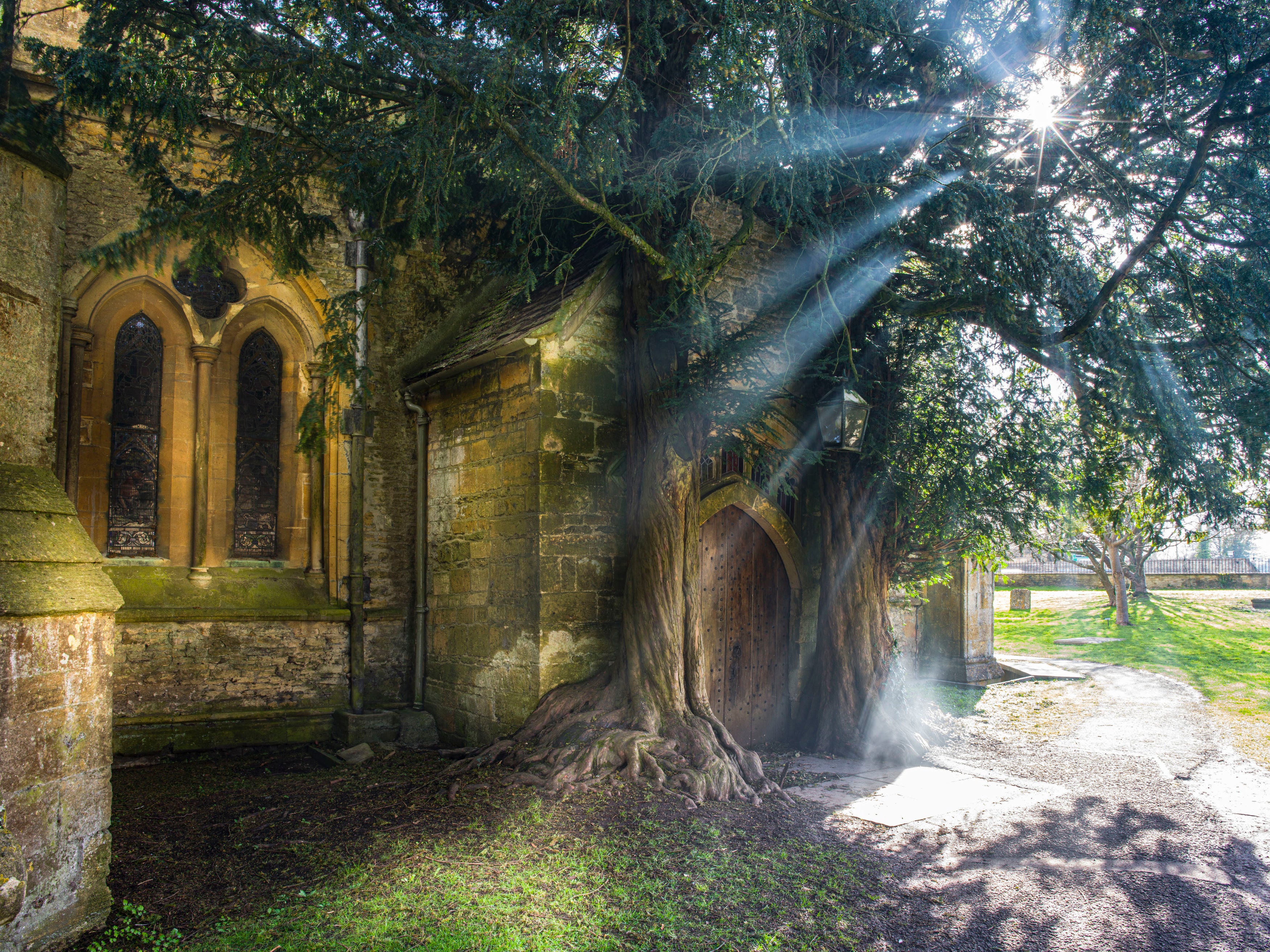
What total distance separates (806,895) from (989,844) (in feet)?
5.80

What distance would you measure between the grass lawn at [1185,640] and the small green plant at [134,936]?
361 inches

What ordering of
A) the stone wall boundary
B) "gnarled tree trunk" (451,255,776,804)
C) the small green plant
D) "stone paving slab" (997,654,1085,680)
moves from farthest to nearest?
the stone wall boundary < "stone paving slab" (997,654,1085,680) < "gnarled tree trunk" (451,255,776,804) < the small green plant

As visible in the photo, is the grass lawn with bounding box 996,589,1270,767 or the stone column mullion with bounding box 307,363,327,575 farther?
the grass lawn with bounding box 996,589,1270,767

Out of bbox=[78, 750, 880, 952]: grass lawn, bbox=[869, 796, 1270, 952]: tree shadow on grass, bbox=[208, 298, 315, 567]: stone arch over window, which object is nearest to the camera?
bbox=[78, 750, 880, 952]: grass lawn

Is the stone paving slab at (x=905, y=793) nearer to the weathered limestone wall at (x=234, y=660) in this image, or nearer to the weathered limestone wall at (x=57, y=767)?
the weathered limestone wall at (x=234, y=660)

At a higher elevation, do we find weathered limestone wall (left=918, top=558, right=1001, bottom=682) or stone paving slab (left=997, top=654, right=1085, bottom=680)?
weathered limestone wall (left=918, top=558, right=1001, bottom=682)

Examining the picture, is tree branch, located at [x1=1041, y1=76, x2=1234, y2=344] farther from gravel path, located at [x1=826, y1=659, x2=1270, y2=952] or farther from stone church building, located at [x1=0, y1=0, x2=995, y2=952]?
gravel path, located at [x1=826, y1=659, x2=1270, y2=952]

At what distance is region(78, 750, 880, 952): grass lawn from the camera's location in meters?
3.75

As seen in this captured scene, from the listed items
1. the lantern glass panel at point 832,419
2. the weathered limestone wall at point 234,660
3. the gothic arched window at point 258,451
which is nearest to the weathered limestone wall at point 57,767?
the weathered limestone wall at point 234,660

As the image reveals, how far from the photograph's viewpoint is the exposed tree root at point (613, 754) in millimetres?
5797

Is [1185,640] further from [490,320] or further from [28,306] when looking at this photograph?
[28,306]

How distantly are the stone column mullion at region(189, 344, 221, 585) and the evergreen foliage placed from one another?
3.91 ft

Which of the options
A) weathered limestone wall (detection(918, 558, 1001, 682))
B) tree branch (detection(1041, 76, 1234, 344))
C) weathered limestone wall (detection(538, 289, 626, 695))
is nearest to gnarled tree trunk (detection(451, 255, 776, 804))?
weathered limestone wall (detection(538, 289, 626, 695))

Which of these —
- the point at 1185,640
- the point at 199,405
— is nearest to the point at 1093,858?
the point at 199,405
